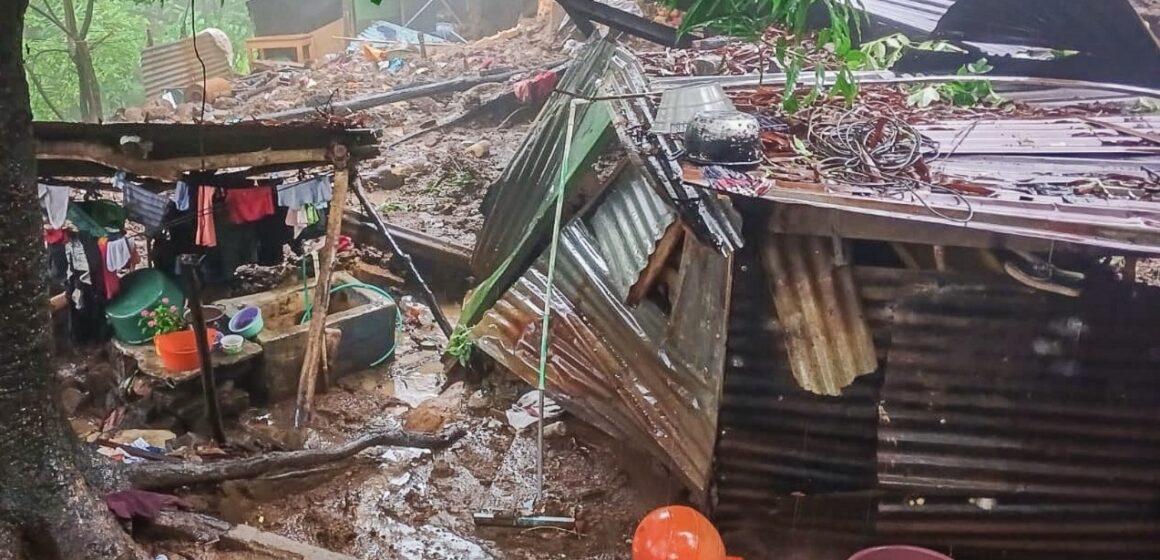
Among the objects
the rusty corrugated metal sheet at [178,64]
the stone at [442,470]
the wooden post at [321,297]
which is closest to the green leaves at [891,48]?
the wooden post at [321,297]

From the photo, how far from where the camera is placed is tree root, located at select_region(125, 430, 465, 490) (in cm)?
581

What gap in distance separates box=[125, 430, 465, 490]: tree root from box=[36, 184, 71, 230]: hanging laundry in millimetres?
2709

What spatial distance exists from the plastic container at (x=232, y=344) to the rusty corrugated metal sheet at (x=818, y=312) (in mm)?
5431

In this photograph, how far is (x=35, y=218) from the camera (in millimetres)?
4336

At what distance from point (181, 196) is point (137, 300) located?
1244 millimetres

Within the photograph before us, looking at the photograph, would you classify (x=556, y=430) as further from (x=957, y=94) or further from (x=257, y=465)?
(x=957, y=94)

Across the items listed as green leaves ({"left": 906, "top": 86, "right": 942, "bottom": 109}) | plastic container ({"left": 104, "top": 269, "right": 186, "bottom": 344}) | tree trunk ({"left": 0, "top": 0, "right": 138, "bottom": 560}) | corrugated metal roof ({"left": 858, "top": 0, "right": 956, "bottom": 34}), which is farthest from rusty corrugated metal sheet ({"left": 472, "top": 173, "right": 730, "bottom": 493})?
corrugated metal roof ({"left": 858, "top": 0, "right": 956, "bottom": 34})

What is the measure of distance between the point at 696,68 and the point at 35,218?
19.8ft

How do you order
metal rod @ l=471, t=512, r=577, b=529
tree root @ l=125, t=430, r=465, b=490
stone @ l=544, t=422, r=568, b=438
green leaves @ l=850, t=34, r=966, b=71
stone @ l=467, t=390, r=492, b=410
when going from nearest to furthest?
tree root @ l=125, t=430, r=465, b=490, metal rod @ l=471, t=512, r=577, b=529, stone @ l=544, t=422, r=568, b=438, stone @ l=467, t=390, r=492, b=410, green leaves @ l=850, t=34, r=966, b=71

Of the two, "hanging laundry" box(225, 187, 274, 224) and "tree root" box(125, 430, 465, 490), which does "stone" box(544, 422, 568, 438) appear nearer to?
"tree root" box(125, 430, 465, 490)

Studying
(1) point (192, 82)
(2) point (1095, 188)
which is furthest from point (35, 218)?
(1) point (192, 82)

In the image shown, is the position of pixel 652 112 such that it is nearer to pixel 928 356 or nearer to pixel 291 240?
pixel 928 356

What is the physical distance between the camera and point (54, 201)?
7.04 meters

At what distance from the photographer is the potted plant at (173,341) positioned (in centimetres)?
756
